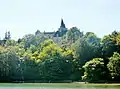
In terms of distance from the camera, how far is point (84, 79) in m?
64.9

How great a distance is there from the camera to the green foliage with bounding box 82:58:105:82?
63781mm

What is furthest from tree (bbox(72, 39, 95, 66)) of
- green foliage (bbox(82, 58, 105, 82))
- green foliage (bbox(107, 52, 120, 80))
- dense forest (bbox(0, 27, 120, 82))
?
green foliage (bbox(107, 52, 120, 80))

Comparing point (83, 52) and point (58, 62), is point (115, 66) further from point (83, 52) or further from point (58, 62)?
point (58, 62)

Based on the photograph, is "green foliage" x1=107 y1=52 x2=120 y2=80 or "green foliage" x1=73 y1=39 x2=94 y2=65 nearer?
"green foliage" x1=107 y1=52 x2=120 y2=80

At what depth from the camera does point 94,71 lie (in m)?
64.1

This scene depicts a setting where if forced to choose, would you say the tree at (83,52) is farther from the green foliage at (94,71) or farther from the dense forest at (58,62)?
the green foliage at (94,71)

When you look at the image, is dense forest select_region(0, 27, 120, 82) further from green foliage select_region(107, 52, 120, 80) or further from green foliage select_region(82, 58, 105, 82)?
green foliage select_region(107, 52, 120, 80)

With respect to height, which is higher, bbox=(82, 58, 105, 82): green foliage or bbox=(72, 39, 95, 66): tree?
bbox=(72, 39, 95, 66): tree

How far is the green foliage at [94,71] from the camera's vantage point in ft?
209

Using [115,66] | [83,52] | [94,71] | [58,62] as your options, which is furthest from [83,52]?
[115,66]

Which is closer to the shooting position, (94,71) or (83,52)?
(94,71)

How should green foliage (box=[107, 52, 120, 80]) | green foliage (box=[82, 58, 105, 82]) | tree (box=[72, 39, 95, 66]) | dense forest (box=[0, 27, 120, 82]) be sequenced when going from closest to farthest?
green foliage (box=[107, 52, 120, 80])
green foliage (box=[82, 58, 105, 82])
dense forest (box=[0, 27, 120, 82])
tree (box=[72, 39, 95, 66])

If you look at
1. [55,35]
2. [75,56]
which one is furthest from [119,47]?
[55,35]

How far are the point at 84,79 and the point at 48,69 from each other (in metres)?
9.82
